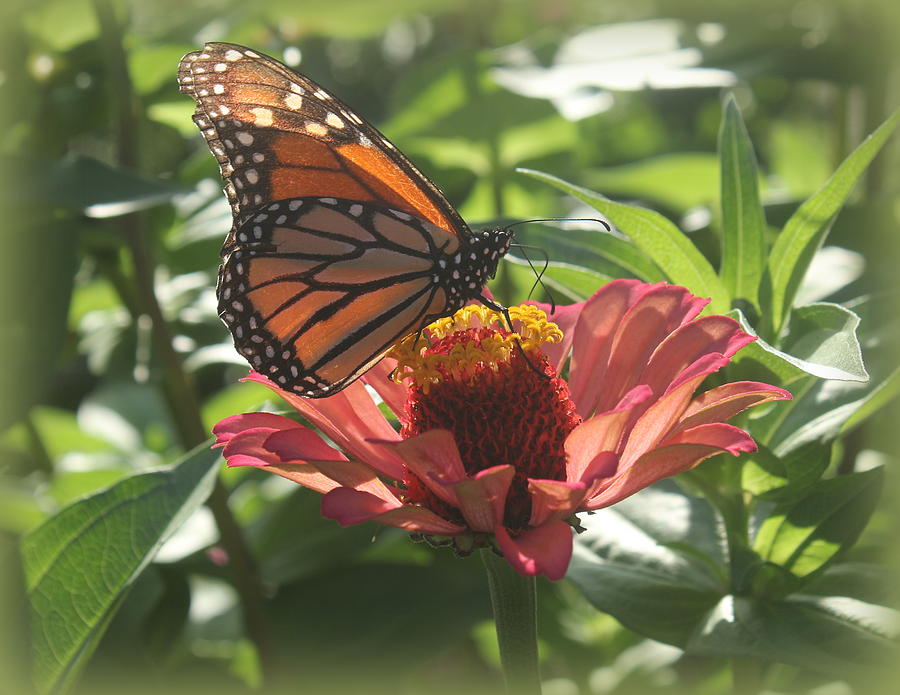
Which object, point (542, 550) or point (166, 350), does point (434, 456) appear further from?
point (166, 350)

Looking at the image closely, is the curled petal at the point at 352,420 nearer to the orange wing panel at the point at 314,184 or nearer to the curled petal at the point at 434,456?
the curled petal at the point at 434,456

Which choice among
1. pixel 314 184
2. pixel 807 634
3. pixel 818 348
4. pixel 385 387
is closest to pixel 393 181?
pixel 314 184

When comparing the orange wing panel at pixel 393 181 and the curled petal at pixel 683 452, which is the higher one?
the orange wing panel at pixel 393 181

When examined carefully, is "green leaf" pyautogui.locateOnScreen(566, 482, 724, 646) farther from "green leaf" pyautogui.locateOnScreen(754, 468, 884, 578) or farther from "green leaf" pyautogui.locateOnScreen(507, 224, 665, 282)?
"green leaf" pyautogui.locateOnScreen(507, 224, 665, 282)

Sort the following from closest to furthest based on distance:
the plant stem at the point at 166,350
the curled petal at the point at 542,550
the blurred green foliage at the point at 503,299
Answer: the curled petal at the point at 542,550 → the blurred green foliage at the point at 503,299 → the plant stem at the point at 166,350

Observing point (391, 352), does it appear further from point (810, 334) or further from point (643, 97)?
point (643, 97)

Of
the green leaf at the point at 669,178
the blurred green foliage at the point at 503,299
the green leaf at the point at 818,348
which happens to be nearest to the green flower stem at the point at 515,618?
the blurred green foliage at the point at 503,299

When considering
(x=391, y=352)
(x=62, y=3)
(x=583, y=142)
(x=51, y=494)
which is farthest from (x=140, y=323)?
(x=583, y=142)
